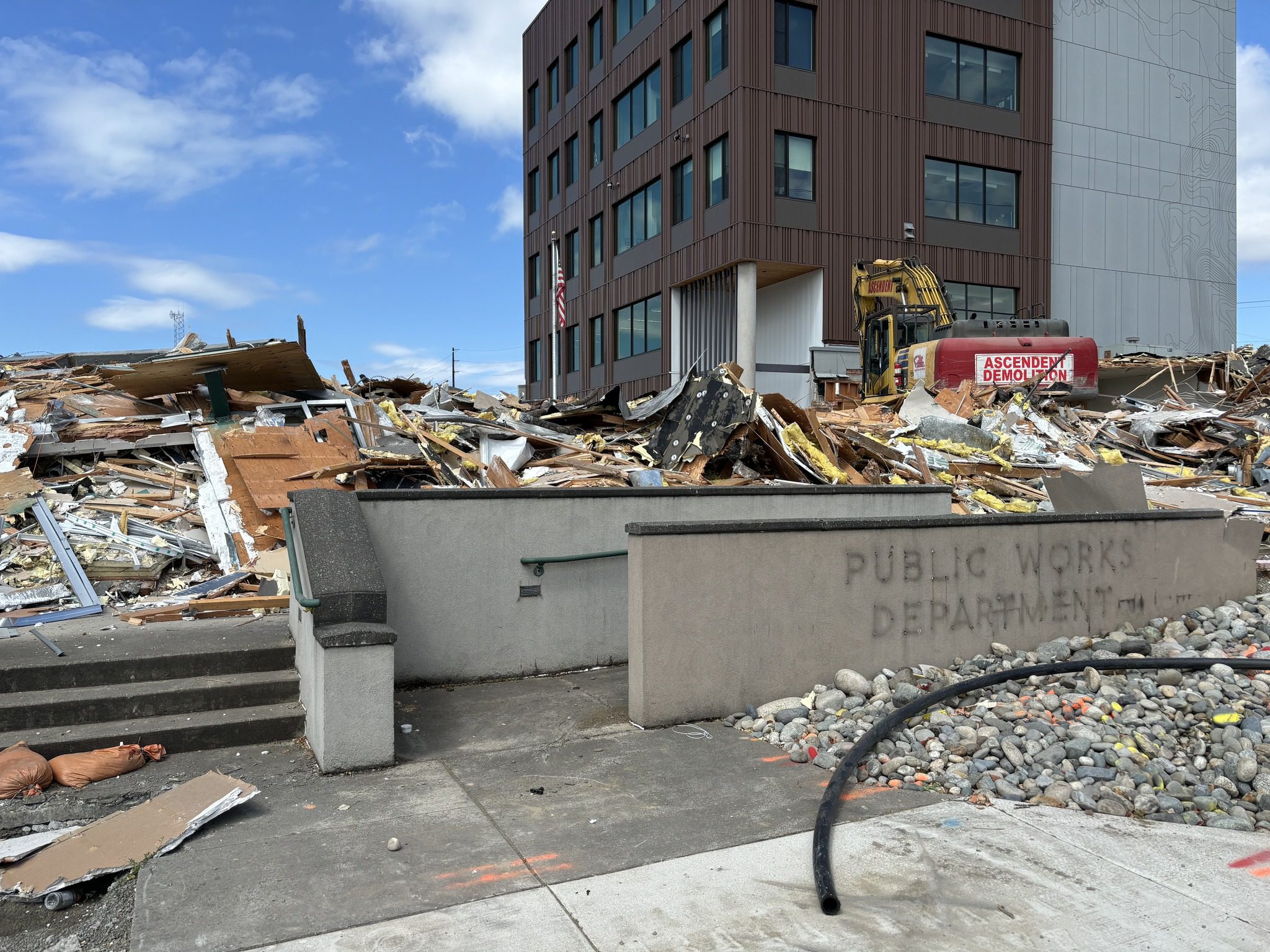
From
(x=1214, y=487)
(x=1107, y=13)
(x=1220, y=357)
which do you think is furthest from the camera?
(x=1107, y=13)

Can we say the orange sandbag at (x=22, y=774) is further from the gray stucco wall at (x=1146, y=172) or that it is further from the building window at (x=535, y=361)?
the building window at (x=535, y=361)

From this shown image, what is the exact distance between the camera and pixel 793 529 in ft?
22.0

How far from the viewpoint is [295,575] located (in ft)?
20.9

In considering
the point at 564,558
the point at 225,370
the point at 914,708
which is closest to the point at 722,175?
the point at 225,370

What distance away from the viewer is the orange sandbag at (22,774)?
5059 millimetres

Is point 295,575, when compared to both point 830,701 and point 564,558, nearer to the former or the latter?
point 564,558

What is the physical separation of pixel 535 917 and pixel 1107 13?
120 ft

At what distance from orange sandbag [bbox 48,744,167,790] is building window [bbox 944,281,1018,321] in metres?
27.1

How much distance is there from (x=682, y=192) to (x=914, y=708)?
25.9 metres

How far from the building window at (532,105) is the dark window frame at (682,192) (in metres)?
14.8

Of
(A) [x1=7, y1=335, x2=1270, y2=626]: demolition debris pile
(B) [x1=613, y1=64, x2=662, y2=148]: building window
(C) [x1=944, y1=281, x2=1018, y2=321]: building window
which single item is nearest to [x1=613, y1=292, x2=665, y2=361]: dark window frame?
(B) [x1=613, y1=64, x2=662, y2=148]: building window

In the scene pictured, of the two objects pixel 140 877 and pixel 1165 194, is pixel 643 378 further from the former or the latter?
pixel 140 877


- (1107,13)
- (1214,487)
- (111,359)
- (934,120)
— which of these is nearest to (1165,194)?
(1107,13)

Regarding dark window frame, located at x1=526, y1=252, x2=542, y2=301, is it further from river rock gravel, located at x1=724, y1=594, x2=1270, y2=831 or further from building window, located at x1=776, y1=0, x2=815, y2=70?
river rock gravel, located at x1=724, y1=594, x2=1270, y2=831
